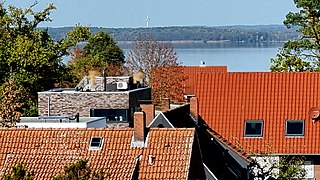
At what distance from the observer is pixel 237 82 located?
42.2 m

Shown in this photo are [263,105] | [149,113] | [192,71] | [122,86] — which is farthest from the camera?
[192,71]

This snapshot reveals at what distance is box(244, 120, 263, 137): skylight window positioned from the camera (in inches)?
1583

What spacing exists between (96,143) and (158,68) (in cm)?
5354

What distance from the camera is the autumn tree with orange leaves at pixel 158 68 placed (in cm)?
7719

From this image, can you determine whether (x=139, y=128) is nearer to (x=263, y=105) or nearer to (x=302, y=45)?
(x=263, y=105)

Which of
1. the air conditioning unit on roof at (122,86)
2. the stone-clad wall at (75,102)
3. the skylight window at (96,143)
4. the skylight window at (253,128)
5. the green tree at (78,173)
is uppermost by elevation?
the green tree at (78,173)

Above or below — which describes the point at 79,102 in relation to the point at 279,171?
above

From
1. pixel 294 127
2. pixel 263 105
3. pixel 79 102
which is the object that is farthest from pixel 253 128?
pixel 79 102

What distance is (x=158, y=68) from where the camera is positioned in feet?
262

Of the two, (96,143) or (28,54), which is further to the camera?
(28,54)

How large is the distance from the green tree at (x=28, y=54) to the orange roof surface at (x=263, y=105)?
14983mm

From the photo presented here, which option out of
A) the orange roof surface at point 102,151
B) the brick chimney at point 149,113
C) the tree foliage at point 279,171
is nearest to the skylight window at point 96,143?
the orange roof surface at point 102,151

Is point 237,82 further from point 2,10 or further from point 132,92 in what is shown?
point 2,10

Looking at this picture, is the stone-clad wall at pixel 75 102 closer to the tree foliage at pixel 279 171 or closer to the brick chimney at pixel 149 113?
the brick chimney at pixel 149 113
